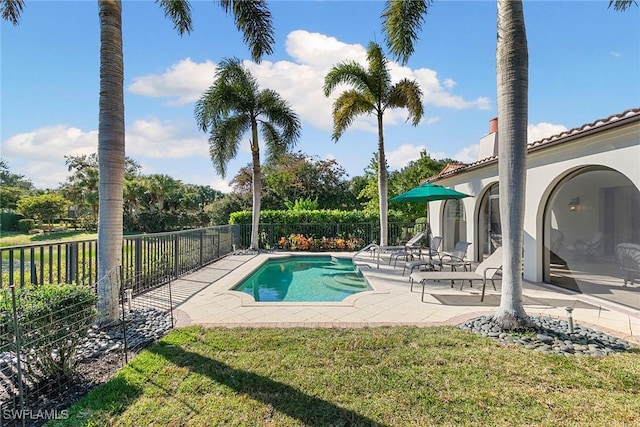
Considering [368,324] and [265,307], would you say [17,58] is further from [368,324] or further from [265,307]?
[368,324]

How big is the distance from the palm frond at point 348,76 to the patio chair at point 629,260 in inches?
429

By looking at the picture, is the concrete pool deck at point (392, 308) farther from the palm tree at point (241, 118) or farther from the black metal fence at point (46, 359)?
the palm tree at point (241, 118)

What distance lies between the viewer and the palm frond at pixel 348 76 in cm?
1428

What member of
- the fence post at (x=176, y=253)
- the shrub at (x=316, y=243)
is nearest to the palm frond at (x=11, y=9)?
the fence post at (x=176, y=253)

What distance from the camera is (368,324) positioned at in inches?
216

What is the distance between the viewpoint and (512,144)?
16.1 feet

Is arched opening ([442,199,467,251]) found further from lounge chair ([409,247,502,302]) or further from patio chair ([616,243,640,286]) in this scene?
patio chair ([616,243,640,286])

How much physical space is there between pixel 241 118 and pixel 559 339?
50.2ft

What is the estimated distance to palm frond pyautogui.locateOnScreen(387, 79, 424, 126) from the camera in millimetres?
14102

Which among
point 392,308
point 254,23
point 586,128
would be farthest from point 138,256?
point 586,128

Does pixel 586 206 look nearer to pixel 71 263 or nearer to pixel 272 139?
pixel 71 263

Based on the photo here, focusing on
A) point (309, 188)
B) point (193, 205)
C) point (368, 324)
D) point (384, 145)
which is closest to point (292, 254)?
point (384, 145)

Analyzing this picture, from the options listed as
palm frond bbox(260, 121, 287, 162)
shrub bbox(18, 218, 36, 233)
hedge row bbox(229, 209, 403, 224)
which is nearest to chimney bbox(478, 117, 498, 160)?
hedge row bbox(229, 209, 403, 224)

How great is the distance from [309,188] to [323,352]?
27.4m
